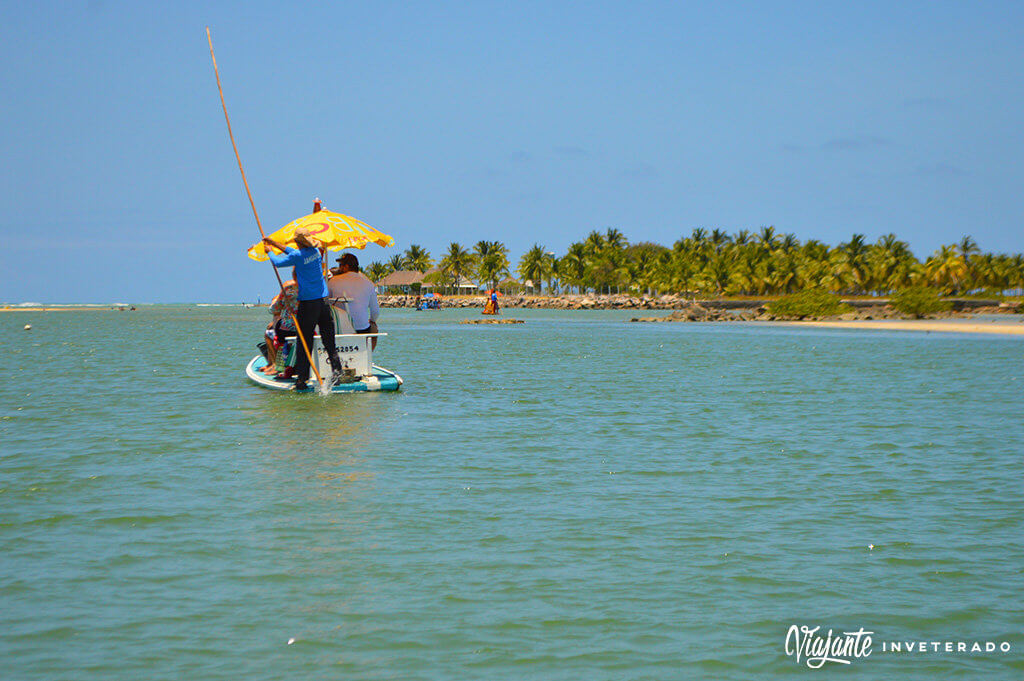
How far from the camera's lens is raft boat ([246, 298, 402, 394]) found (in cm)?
1576

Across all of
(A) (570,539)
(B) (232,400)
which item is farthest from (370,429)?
(A) (570,539)

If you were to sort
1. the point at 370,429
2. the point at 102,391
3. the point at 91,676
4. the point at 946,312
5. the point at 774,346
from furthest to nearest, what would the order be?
1. the point at 946,312
2. the point at 774,346
3. the point at 102,391
4. the point at 370,429
5. the point at 91,676

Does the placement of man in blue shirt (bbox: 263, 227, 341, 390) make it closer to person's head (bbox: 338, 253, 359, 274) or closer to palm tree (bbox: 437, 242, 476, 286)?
person's head (bbox: 338, 253, 359, 274)

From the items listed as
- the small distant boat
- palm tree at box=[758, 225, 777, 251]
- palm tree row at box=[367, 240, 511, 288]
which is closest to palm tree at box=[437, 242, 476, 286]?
palm tree row at box=[367, 240, 511, 288]

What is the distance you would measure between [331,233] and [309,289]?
3.83 feet

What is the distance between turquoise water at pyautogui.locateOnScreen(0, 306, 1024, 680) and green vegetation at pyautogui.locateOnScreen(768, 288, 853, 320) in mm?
61689

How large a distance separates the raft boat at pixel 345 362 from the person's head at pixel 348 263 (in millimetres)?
671

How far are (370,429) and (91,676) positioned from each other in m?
8.42

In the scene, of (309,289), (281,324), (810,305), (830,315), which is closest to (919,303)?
(830,315)

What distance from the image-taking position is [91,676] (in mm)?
4574

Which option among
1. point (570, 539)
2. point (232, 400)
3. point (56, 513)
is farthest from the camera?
point (232, 400)

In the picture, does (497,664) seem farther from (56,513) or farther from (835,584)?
(56,513)

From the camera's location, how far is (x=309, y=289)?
14484 millimetres

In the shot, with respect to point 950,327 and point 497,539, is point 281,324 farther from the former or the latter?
point 950,327
